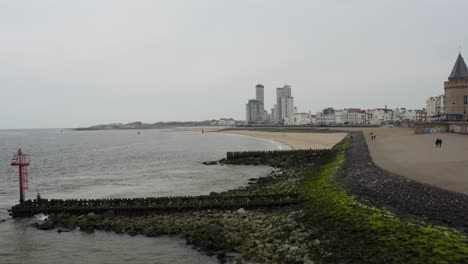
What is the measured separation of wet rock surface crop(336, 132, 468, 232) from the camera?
15.0 m

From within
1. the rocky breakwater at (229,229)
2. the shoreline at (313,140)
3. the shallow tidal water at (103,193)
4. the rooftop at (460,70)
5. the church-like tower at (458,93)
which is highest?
the rooftop at (460,70)

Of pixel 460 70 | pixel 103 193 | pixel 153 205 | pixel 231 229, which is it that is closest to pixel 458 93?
pixel 460 70

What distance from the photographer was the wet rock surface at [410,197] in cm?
1503

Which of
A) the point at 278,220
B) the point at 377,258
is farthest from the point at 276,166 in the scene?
the point at 377,258

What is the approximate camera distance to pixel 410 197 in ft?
59.6

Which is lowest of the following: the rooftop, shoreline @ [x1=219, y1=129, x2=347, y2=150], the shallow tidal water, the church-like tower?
the shallow tidal water

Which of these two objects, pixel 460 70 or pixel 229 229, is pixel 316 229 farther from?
pixel 460 70

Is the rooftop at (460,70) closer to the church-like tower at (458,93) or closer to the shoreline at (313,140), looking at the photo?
the church-like tower at (458,93)

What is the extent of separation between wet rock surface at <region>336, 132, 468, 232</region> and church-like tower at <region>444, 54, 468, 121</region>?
2653 inches

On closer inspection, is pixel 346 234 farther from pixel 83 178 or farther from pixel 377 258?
pixel 83 178

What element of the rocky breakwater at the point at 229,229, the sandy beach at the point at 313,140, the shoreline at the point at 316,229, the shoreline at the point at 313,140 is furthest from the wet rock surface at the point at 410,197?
the sandy beach at the point at 313,140

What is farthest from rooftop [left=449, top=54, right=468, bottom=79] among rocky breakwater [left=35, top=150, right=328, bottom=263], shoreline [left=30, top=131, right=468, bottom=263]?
rocky breakwater [left=35, top=150, right=328, bottom=263]

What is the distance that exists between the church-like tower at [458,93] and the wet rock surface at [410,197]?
67398 mm

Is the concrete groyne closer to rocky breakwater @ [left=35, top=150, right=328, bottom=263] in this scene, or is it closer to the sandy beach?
rocky breakwater @ [left=35, top=150, right=328, bottom=263]
